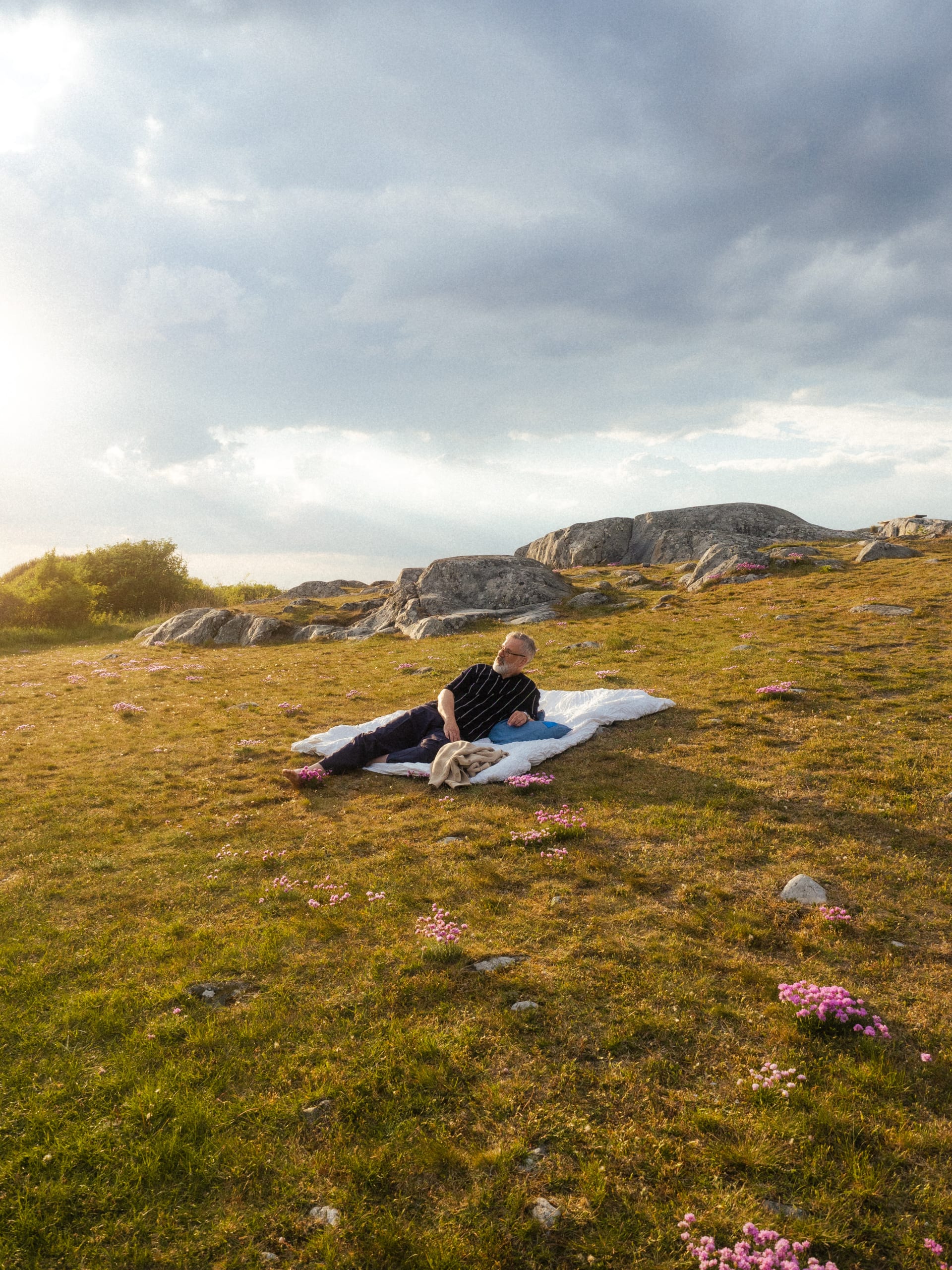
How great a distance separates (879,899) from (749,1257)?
513 cm

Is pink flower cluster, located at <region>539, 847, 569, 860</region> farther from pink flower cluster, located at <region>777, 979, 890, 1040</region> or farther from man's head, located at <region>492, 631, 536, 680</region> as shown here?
man's head, located at <region>492, 631, 536, 680</region>

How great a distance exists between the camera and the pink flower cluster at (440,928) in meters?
7.57

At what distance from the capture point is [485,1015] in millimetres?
6234

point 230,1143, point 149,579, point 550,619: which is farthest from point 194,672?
point 149,579

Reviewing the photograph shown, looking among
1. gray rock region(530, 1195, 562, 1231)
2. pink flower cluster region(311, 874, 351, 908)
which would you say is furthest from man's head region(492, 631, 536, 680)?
gray rock region(530, 1195, 562, 1231)

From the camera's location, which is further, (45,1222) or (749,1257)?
(45,1222)

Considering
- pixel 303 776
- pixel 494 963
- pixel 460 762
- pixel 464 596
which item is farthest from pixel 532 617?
pixel 494 963

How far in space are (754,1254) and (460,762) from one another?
9.24m

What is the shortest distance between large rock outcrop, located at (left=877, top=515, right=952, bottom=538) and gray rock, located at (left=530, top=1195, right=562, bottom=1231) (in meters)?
50.7

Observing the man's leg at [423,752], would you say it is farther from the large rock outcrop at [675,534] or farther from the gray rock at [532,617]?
the large rock outcrop at [675,534]

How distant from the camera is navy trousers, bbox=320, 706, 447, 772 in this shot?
1394 cm

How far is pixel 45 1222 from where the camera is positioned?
4.56m

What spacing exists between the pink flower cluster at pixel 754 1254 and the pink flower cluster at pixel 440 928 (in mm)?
3777

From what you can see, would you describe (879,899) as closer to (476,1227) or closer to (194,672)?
(476,1227)
